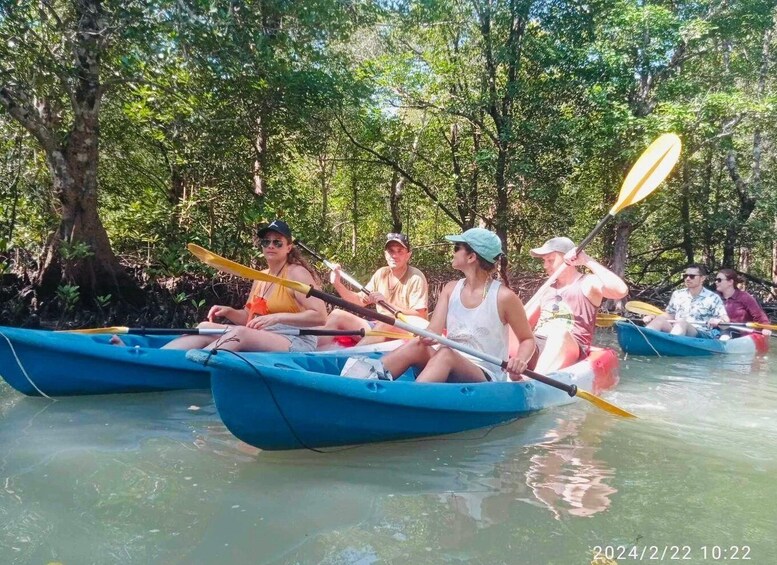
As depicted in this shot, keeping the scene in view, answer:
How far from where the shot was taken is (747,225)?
1162cm

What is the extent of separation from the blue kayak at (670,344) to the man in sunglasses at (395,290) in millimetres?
2862

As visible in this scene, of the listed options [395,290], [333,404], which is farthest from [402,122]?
[333,404]

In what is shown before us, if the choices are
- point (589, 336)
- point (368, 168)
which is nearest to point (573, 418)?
point (589, 336)

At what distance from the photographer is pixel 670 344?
264 inches

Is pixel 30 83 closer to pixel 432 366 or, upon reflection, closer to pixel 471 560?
pixel 432 366

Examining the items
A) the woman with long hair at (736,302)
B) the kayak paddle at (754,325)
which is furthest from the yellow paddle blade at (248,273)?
the woman with long hair at (736,302)

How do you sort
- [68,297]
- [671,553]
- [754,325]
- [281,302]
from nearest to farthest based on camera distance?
[671,553], [281,302], [68,297], [754,325]

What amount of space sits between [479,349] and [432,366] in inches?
10.6

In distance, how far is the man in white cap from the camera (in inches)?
163

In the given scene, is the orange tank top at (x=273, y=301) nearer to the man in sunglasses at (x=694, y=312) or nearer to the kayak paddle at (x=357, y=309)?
the kayak paddle at (x=357, y=309)

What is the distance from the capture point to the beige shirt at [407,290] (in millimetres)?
4816

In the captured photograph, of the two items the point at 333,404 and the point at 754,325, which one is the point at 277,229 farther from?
the point at 754,325

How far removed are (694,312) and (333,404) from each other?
557 cm

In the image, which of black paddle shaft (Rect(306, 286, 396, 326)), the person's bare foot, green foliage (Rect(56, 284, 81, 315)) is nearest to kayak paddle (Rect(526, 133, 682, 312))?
black paddle shaft (Rect(306, 286, 396, 326))
